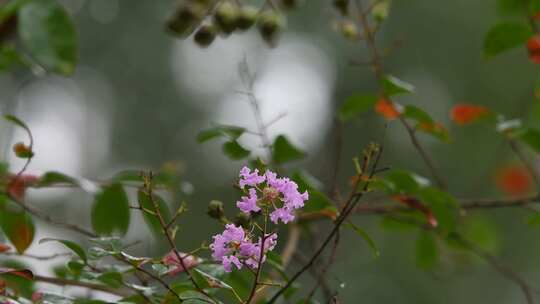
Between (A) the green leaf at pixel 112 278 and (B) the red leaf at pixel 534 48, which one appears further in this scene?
(B) the red leaf at pixel 534 48

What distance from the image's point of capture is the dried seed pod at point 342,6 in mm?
1373

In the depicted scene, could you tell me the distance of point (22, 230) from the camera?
1.13 metres

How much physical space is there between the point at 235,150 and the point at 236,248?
1.38ft

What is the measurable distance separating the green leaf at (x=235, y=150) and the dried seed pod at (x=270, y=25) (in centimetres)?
28

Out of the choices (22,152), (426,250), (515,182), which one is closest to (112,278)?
(22,152)

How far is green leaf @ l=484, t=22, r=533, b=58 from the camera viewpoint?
123cm

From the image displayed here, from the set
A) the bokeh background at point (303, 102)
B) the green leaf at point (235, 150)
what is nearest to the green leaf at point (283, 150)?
the green leaf at point (235, 150)

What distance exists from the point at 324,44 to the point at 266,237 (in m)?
4.43

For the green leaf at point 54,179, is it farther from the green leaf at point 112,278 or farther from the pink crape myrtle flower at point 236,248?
the pink crape myrtle flower at point 236,248

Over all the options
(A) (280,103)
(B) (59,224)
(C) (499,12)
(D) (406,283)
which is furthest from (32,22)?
(D) (406,283)

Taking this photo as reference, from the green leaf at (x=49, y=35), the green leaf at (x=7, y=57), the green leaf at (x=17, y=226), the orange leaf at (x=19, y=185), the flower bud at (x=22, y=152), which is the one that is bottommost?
the green leaf at (x=17, y=226)

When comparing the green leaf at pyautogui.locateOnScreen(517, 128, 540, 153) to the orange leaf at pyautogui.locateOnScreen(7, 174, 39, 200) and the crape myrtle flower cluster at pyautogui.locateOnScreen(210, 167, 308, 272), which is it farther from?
the orange leaf at pyautogui.locateOnScreen(7, 174, 39, 200)


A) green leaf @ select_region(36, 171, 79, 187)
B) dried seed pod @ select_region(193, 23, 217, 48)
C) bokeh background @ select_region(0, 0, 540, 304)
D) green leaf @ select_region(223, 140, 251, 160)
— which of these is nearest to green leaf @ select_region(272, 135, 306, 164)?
green leaf @ select_region(223, 140, 251, 160)

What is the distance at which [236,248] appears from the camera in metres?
0.77
